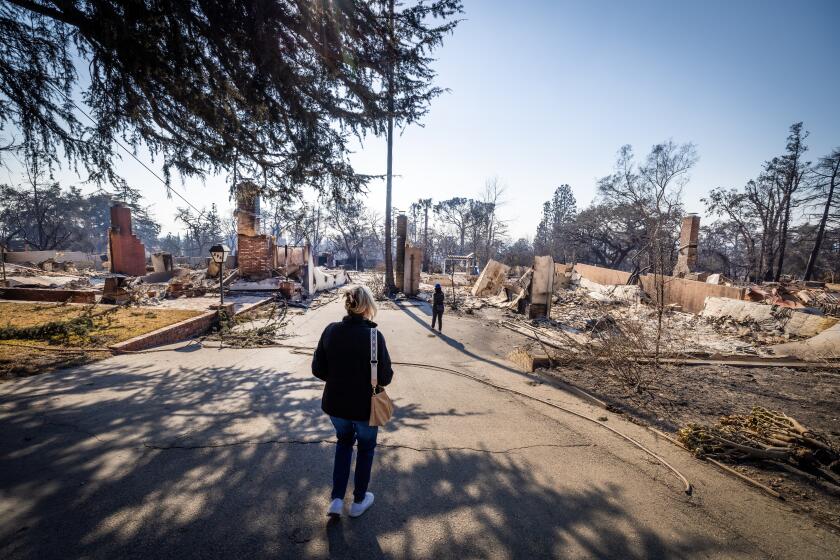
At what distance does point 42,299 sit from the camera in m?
10.5

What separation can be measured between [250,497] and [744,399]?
22.5ft

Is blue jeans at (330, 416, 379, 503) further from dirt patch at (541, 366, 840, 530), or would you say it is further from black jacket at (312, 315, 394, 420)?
dirt patch at (541, 366, 840, 530)

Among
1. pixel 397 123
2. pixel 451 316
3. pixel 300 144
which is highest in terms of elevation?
pixel 397 123

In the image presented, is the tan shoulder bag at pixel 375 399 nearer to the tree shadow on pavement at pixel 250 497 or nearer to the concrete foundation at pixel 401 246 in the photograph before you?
the tree shadow on pavement at pixel 250 497

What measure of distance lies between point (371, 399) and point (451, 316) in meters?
11.5

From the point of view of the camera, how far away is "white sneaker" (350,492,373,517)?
2.50m

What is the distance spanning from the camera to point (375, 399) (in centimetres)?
242

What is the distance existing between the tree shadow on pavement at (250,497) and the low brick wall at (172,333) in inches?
102

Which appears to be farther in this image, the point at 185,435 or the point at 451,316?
the point at 451,316

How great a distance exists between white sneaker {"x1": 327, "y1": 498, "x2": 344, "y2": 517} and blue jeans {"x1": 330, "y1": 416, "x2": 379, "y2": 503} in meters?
0.03

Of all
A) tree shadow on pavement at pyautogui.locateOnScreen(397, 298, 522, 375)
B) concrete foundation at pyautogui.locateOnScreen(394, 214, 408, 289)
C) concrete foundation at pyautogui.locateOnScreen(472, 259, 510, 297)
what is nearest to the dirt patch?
tree shadow on pavement at pyautogui.locateOnScreen(397, 298, 522, 375)

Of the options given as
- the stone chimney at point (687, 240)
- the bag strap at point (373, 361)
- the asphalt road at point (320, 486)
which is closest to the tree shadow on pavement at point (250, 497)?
the asphalt road at point (320, 486)

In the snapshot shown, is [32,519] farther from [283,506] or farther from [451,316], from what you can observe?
[451,316]

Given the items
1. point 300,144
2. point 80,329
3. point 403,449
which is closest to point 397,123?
point 300,144
